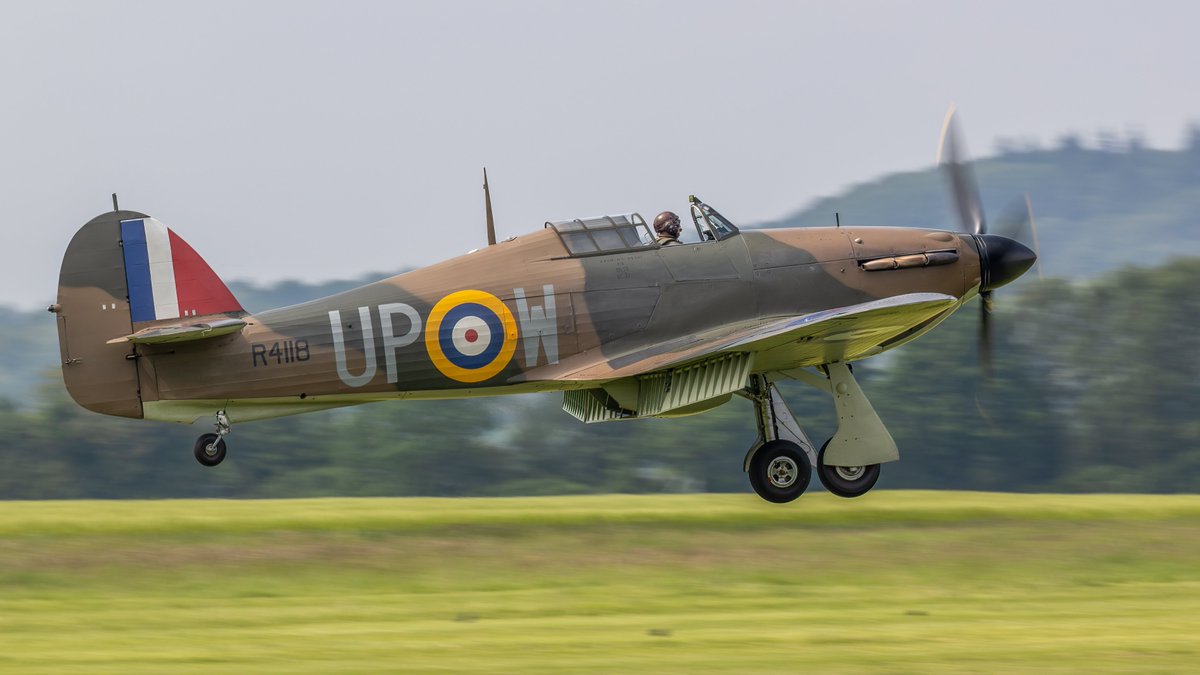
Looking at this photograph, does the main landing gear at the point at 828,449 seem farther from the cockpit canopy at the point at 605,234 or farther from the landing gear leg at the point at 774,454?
the cockpit canopy at the point at 605,234

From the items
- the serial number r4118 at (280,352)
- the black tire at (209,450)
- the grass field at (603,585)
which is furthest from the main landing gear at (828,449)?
the black tire at (209,450)

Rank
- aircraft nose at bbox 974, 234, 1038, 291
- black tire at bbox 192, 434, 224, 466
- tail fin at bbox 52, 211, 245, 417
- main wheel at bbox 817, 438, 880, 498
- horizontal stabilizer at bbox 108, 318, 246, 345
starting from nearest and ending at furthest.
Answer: horizontal stabilizer at bbox 108, 318, 246, 345 → tail fin at bbox 52, 211, 245, 417 → black tire at bbox 192, 434, 224, 466 → main wheel at bbox 817, 438, 880, 498 → aircraft nose at bbox 974, 234, 1038, 291

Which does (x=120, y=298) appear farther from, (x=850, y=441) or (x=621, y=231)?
(x=850, y=441)

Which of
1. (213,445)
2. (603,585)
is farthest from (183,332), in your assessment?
(603,585)

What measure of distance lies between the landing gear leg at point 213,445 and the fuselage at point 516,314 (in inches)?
6.4

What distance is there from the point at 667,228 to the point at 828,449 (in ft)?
9.33

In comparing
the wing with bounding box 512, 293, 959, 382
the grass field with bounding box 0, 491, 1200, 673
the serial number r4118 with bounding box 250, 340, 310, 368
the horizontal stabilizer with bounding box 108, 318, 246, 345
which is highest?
the horizontal stabilizer with bounding box 108, 318, 246, 345

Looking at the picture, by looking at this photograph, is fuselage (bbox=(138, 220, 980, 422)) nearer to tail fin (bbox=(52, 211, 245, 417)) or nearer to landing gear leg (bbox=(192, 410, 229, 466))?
landing gear leg (bbox=(192, 410, 229, 466))

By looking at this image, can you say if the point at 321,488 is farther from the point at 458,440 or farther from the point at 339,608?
the point at 339,608

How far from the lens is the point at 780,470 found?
14688 mm

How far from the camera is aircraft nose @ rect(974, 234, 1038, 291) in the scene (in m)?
15.4

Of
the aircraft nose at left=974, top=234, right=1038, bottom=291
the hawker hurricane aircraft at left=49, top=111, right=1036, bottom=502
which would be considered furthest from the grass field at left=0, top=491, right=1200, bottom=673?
the aircraft nose at left=974, top=234, right=1038, bottom=291

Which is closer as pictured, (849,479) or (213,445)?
(213,445)

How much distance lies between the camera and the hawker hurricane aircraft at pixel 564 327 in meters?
13.7
